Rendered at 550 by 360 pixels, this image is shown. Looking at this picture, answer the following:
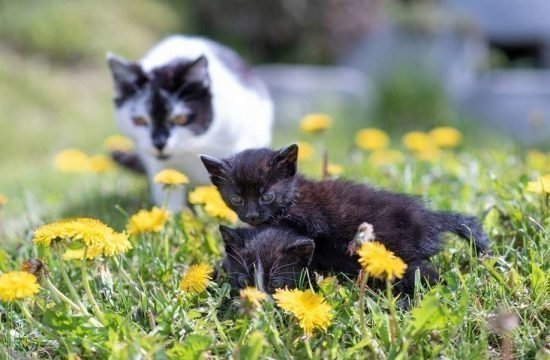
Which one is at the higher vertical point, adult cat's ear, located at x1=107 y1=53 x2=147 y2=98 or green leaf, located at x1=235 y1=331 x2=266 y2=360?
adult cat's ear, located at x1=107 y1=53 x2=147 y2=98

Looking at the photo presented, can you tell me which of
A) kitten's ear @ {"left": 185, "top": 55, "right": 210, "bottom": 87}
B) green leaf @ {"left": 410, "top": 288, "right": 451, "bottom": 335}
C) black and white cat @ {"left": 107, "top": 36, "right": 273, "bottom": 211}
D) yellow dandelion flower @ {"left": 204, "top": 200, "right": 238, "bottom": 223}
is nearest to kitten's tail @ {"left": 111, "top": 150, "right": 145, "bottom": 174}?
black and white cat @ {"left": 107, "top": 36, "right": 273, "bottom": 211}

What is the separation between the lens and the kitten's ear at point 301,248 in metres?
A: 2.15

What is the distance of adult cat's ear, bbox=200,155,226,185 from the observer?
2404 mm

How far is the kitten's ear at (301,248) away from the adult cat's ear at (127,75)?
1.63m

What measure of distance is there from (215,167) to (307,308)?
787 millimetres

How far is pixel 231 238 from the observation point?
228cm

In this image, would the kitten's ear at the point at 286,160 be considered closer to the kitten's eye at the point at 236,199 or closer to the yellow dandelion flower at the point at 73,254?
the kitten's eye at the point at 236,199

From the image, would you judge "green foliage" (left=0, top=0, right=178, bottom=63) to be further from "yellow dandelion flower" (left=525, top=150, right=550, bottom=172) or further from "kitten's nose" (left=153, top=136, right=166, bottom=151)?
"yellow dandelion flower" (left=525, top=150, right=550, bottom=172)

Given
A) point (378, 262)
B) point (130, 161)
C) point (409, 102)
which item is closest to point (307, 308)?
point (378, 262)

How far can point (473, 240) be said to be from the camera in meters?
2.32

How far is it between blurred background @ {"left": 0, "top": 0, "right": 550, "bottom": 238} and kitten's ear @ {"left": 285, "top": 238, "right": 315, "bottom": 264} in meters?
2.50

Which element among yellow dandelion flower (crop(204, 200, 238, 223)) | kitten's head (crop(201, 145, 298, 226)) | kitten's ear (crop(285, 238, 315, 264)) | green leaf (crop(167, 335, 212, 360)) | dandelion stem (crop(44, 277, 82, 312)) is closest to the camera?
green leaf (crop(167, 335, 212, 360))

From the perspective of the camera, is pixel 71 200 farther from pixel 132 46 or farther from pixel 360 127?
→ pixel 132 46

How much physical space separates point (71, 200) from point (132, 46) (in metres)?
5.86
